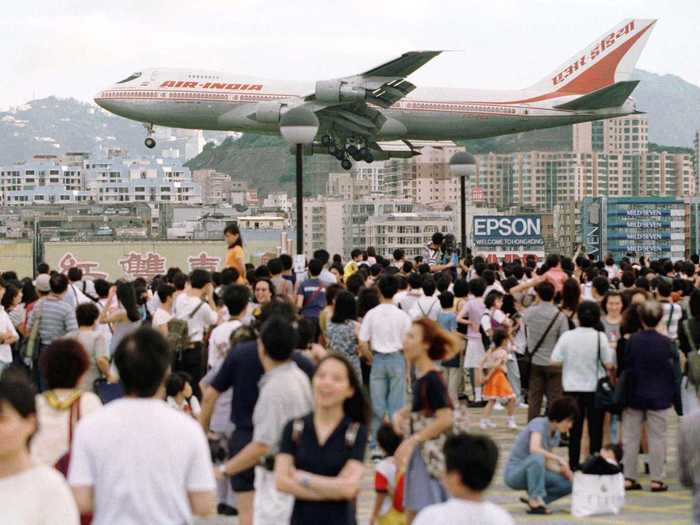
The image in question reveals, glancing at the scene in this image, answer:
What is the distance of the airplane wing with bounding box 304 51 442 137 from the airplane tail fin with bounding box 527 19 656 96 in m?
8.77

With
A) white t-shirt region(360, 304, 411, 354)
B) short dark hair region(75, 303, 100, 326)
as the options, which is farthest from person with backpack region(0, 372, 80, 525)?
white t-shirt region(360, 304, 411, 354)

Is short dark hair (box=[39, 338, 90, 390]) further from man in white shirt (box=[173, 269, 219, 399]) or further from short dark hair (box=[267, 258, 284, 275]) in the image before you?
short dark hair (box=[267, 258, 284, 275])

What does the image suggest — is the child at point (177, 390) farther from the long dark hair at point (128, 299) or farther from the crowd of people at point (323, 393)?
the long dark hair at point (128, 299)

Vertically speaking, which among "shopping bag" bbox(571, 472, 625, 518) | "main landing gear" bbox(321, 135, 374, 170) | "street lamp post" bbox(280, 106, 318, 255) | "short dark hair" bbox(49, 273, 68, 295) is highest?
"main landing gear" bbox(321, 135, 374, 170)

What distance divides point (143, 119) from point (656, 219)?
75.8 ft

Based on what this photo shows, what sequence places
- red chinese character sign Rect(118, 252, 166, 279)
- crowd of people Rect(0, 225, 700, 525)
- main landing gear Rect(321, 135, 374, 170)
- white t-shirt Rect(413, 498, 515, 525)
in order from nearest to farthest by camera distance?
white t-shirt Rect(413, 498, 515, 525)
crowd of people Rect(0, 225, 700, 525)
red chinese character sign Rect(118, 252, 166, 279)
main landing gear Rect(321, 135, 374, 170)

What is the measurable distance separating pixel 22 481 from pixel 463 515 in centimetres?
151

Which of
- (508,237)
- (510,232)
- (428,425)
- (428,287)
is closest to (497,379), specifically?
(428,287)

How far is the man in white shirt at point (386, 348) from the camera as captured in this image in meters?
11.9

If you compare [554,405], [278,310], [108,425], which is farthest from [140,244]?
[108,425]

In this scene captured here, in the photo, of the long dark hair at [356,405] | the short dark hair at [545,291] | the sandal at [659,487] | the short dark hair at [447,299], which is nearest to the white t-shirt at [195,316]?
the short dark hair at [545,291]

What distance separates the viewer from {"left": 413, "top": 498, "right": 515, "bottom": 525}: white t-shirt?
5051 mm

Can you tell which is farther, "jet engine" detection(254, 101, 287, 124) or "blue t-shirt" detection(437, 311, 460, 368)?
"jet engine" detection(254, 101, 287, 124)

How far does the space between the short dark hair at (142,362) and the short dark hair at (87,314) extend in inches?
186
